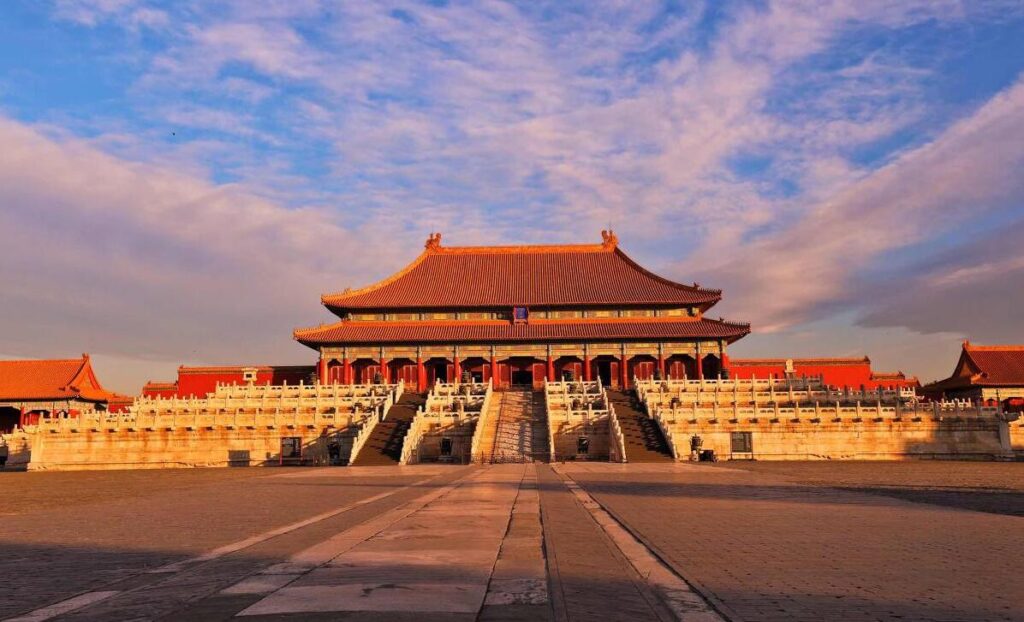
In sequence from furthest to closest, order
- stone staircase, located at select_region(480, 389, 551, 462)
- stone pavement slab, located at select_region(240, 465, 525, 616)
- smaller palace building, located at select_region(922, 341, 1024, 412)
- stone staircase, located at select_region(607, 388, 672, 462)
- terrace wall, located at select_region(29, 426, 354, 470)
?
smaller palace building, located at select_region(922, 341, 1024, 412)
terrace wall, located at select_region(29, 426, 354, 470)
stone staircase, located at select_region(480, 389, 551, 462)
stone staircase, located at select_region(607, 388, 672, 462)
stone pavement slab, located at select_region(240, 465, 525, 616)

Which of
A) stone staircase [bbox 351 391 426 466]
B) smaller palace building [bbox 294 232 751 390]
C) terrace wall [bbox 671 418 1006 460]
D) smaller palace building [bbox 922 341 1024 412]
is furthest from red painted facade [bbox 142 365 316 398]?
smaller palace building [bbox 922 341 1024 412]

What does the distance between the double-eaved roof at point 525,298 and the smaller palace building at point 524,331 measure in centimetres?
9

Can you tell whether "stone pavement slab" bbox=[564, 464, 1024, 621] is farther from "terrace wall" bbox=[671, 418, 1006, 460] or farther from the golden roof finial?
the golden roof finial

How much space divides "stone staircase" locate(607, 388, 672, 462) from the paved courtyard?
13.8 m

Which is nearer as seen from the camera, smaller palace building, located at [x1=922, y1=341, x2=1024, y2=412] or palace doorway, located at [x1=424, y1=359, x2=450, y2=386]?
smaller palace building, located at [x1=922, y1=341, x2=1024, y2=412]

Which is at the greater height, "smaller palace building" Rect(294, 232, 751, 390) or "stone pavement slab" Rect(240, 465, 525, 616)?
"smaller palace building" Rect(294, 232, 751, 390)

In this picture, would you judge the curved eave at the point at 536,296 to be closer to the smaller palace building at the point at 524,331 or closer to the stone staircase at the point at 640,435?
the smaller palace building at the point at 524,331

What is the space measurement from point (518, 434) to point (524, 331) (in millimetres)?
23280

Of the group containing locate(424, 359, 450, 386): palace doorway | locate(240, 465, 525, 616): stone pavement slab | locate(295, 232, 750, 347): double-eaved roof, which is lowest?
locate(240, 465, 525, 616): stone pavement slab

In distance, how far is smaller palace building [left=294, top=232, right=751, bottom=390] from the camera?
54.8m

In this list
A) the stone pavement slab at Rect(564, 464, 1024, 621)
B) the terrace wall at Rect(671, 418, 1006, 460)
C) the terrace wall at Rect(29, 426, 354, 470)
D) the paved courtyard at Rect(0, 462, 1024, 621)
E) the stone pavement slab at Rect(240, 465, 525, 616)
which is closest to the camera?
the stone pavement slab at Rect(240, 465, 525, 616)

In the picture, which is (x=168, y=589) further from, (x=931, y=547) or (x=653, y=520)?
(x=931, y=547)

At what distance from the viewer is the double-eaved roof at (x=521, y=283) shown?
57438 mm

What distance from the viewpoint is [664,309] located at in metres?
57.1
